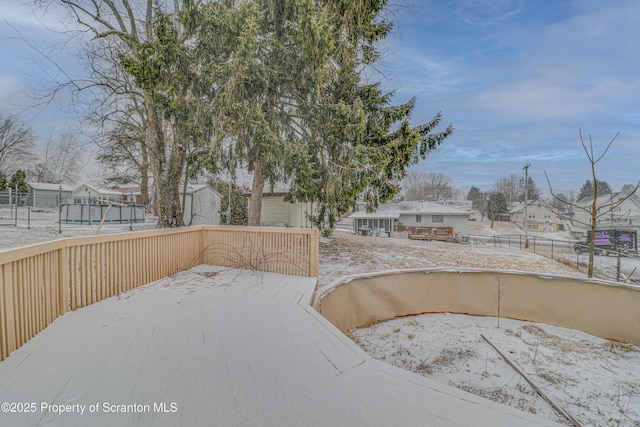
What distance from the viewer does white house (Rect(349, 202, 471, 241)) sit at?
71.2 ft

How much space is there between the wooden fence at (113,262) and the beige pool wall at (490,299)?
1.11m

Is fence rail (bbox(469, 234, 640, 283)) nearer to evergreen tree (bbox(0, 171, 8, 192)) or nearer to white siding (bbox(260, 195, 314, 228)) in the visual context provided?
white siding (bbox(260, 195, 314, 228))

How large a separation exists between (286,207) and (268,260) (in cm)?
908

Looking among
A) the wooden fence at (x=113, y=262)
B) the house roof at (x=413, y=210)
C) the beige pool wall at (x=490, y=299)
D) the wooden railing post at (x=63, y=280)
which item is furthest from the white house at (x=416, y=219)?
the wooden railing post at (x=63, y=280)

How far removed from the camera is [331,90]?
7141 millimetres

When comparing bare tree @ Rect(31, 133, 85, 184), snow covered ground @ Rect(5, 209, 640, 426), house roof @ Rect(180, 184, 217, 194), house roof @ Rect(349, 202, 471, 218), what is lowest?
snow covered ground @ Rect(5, 209, 640, 426)

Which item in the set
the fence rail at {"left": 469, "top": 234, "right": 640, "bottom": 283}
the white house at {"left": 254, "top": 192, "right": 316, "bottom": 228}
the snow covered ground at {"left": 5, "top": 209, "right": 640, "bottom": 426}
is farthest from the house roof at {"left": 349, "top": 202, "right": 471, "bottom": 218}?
the snow covered ground at {"left": 5, "top": 209, "right": 640, "bottom": 426}

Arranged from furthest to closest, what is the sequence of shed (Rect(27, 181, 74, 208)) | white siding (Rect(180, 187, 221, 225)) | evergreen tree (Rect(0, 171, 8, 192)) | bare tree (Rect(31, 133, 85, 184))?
bare tree (Rect(31, 133, 85, 184))
evergreen tree (Rect(0, 171, 8, 192))
shed (Rect(27, 181, 74, 208))
white siding (Rect(180, 187, 221, 225))

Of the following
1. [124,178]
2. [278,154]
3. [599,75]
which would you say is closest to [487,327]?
[278,154]

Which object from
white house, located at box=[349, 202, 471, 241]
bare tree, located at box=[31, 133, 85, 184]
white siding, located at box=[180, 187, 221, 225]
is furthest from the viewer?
bare tree, located at box=[31, 133, 85, 184]

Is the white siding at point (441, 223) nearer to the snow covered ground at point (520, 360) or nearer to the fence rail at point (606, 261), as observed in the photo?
the fence rail at point (606, 261)

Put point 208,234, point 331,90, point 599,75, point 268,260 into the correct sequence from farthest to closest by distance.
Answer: point 599,75 → point 331,90 → point 208,234 → point 268,260

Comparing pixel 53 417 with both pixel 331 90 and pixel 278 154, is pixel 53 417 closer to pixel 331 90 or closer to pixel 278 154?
pixel 278 154

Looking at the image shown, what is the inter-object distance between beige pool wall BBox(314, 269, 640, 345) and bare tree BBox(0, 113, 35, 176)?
30.1m
